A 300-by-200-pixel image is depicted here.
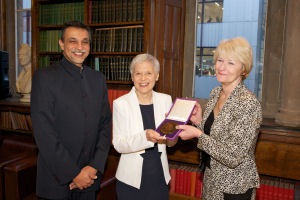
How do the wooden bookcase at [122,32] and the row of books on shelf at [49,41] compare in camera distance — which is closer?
the wooden bookcase at [122,32]

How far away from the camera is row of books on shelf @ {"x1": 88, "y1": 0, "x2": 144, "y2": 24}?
3.21m

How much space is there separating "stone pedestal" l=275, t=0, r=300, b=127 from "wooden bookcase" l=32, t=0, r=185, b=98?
1.31 metres

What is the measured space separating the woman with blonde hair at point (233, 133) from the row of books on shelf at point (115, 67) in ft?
6.41

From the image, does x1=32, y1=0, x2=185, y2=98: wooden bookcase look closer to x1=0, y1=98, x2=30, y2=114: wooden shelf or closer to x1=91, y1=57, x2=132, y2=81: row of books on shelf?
x1=91, y1=57, x2=132, y2=81: row of books on shelf

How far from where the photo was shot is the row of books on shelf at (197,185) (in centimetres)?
262

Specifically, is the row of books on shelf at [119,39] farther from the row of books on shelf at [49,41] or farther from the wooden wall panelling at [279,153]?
the wooden wall panelling at [279,153]

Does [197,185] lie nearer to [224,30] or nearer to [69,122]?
[69,122]

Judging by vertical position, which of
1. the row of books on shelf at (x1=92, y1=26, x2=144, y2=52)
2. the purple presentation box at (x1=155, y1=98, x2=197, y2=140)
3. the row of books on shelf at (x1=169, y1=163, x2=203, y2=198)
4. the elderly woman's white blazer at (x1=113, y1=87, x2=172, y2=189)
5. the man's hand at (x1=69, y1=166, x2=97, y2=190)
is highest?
the row of books on shelf at (x1=92, y1=26, x2=144, y2=52)

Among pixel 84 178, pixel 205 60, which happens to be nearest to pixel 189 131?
pixel 84 178

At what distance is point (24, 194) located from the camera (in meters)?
2.71

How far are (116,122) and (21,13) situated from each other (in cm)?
416

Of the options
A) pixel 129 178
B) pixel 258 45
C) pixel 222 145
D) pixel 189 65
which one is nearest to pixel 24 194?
pixel 129 178

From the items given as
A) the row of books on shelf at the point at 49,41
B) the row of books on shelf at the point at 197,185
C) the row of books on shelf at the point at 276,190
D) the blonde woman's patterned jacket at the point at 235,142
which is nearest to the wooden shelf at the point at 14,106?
the row of books on shelf at the point at 49,41

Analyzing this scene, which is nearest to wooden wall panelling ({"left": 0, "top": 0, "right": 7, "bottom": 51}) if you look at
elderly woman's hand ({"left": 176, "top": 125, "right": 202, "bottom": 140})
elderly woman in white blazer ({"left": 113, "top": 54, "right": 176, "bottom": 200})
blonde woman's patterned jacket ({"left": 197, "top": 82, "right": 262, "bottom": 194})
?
elderly woman in white blazer ({"left": 113, "top": 54, "right": 176, "bottom": 200})
